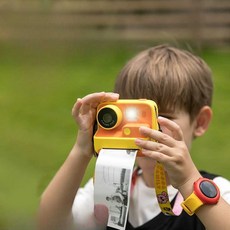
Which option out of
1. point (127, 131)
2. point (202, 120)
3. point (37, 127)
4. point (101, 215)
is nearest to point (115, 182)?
point (127, 131)

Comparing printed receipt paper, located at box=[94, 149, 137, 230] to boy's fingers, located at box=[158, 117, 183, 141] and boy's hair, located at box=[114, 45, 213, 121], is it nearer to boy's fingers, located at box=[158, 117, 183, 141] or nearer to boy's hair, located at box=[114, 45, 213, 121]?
boy's fingers, located at box=[158, 117, 183, 141]

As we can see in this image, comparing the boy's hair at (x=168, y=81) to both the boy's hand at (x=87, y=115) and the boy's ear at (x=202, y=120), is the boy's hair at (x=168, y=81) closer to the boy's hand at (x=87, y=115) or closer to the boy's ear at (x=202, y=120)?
the boy's ear at (x=202, y=120)

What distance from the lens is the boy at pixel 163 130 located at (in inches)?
32.0

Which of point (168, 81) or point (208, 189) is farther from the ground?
point (168, 81)

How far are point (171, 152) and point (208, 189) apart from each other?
0.07 m

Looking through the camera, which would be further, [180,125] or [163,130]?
[180,125]

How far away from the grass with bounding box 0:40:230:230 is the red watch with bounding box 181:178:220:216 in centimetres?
29

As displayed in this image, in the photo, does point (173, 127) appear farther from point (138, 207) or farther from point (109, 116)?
point (138, 207)

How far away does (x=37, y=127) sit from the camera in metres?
1.62

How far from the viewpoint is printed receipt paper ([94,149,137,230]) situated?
64 cm

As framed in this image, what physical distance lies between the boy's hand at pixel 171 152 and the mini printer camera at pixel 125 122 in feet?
0.03

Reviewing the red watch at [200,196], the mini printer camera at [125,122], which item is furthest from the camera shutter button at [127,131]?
the red watch at [200,196]

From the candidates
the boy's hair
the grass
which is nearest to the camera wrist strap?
the boy's hair

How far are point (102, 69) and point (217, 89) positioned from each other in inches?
19.7
